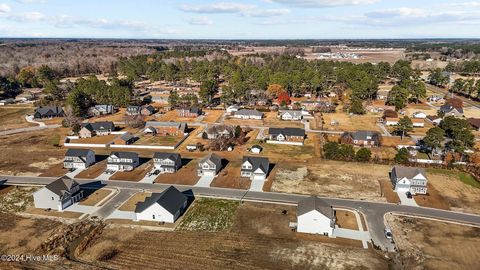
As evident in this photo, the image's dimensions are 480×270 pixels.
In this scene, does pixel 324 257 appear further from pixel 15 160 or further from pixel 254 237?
pixel 15 160

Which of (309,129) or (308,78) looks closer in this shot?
(309,129)

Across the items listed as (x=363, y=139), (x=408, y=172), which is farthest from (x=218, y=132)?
(x=408, y=172)

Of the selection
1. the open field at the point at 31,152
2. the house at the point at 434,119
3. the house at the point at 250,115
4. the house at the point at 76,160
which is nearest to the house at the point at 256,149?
the house at the point at 250,115

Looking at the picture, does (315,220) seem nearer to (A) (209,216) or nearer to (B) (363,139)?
(A) (209,216)

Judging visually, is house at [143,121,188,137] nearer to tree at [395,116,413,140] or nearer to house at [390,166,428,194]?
house at [390,166,428,194]

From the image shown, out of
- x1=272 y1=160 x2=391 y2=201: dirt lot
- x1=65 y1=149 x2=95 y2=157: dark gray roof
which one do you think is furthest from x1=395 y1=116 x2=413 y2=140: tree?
x1=65 y1=149 x2=95 y2=157: dark gray roof

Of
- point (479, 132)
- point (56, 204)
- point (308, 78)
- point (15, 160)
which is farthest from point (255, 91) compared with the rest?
point (56, 204)
